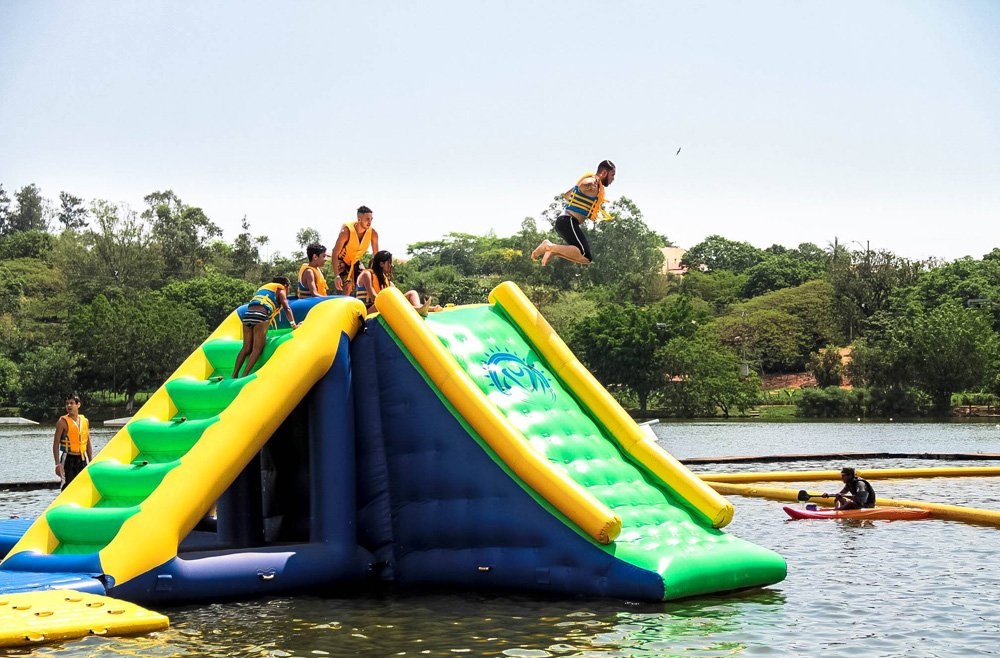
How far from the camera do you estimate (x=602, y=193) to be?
14664 millimetres

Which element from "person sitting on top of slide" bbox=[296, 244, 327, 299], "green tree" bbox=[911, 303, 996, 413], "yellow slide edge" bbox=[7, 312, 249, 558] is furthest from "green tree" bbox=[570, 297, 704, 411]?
"yellow slide edge" bbox=[7, 312, 249, 558]

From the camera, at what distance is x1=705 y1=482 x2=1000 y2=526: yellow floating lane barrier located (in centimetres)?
1781

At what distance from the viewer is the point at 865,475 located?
2541cm

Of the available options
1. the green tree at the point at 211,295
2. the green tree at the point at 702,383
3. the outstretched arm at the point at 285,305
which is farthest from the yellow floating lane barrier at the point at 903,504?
the green tree at the point at 211,295

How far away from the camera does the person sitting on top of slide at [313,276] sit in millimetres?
14086

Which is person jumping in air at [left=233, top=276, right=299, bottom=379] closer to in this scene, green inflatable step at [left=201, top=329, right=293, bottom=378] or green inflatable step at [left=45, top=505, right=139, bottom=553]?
green inflatable step at [left=201, top=329, right=293, bottom=378]

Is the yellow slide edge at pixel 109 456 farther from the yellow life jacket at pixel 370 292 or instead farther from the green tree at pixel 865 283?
the green tree at pixel 865 283

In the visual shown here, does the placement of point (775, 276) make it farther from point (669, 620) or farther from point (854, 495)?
point (669, 620)

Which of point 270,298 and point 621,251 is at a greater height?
point 621,251

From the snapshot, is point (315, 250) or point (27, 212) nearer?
point (315, 250)

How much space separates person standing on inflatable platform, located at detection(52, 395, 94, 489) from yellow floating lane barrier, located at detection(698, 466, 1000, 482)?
12.8 m

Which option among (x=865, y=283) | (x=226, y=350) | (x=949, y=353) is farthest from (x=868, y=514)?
(x=865, y=283)

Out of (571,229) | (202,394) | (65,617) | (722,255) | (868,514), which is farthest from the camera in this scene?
(722,255)

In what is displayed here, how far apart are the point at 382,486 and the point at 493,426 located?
1.56 m
